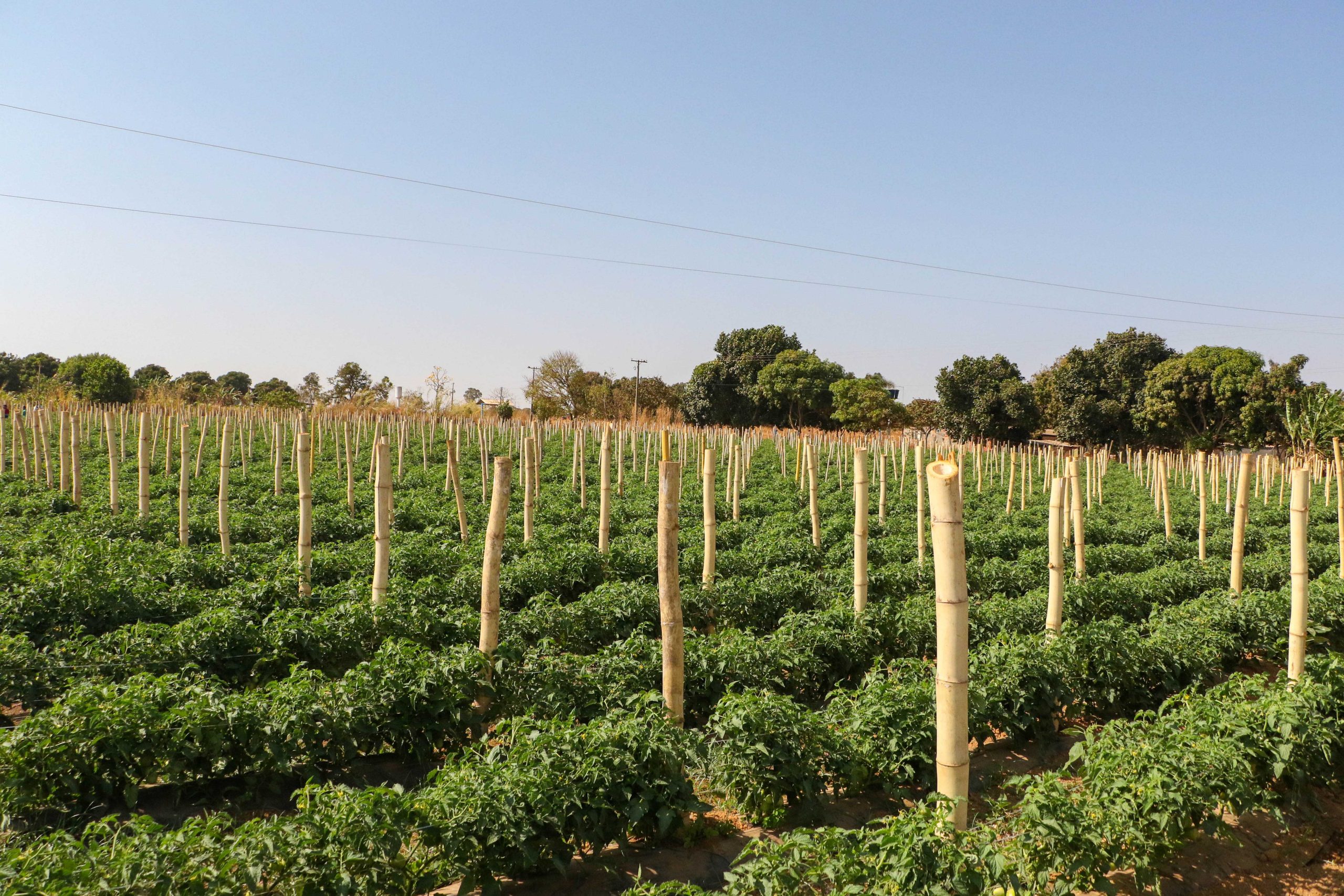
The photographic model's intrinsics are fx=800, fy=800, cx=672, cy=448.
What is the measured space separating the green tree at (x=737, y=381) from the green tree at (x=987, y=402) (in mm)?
10212

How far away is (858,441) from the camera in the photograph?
31.4 metres

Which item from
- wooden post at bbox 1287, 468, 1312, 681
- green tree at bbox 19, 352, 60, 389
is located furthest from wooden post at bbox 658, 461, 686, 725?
green tree at bbox 19, 352, 60, 389

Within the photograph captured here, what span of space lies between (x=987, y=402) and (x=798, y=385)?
33.8ft

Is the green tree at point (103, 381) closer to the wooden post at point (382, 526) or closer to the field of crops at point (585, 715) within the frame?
the field of crops at point (585, 715)

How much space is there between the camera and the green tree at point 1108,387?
3753cm

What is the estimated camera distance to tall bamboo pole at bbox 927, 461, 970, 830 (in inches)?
161

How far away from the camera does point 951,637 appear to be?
13.6 ft

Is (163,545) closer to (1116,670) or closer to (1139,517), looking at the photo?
(1116,670)

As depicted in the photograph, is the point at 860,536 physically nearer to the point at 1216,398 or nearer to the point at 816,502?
the point at 816,502

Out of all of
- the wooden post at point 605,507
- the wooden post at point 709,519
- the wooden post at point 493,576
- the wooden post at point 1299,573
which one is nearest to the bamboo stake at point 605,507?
the wooden post at point 605,507

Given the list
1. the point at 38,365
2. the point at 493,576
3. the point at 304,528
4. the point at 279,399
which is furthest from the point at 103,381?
the point at 493,576

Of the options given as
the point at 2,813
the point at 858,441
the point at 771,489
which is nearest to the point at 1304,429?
the point at 858,441

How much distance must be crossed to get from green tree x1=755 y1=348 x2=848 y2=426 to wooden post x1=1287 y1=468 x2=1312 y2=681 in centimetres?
3828

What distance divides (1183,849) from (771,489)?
14.5 meters
